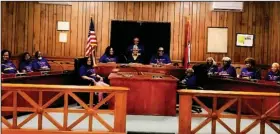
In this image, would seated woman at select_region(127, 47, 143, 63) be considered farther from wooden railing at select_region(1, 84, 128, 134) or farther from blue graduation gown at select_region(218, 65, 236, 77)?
wooden railing at select_region(1, 84, 128, 134)

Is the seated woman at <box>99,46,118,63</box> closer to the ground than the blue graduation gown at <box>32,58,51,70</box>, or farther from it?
farther from it

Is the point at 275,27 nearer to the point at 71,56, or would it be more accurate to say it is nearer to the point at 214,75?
the point at 214,75

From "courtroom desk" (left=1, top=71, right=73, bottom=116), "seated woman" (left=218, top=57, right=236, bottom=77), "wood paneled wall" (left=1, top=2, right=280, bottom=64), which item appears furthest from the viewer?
"wood paneled wall" (left=1, top=2, right=280, bottom=64)

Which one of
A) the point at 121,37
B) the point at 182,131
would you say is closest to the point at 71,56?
the point at 121,37

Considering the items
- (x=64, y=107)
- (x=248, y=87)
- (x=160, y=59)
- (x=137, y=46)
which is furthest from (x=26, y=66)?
(x=248, y=87)

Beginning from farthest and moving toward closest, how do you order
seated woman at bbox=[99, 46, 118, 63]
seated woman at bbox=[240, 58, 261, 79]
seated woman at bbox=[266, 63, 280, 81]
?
seated woman at bbox=[99, 46, 118, 63] < seated woman at bbox=[240, 58, 261, 79] < seated woman at bbox=[266, 63, 280, 81]

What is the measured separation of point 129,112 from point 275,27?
611cm

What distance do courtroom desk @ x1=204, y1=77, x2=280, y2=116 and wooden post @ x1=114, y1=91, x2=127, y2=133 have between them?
285 centimetres

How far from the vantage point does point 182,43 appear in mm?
10734

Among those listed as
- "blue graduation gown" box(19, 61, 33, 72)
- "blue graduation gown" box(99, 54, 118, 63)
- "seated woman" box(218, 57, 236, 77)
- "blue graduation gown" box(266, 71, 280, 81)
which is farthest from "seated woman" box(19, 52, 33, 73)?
"blue graduation gown" box(266, 71, 280, 81)

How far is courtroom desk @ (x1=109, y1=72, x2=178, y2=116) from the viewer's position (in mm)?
6770

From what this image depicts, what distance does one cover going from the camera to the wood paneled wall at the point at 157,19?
34.6 feet

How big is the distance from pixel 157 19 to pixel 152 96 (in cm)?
442

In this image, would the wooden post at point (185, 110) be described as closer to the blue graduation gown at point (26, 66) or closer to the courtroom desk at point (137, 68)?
Answer: the courtroom desk at point (137, 68)
